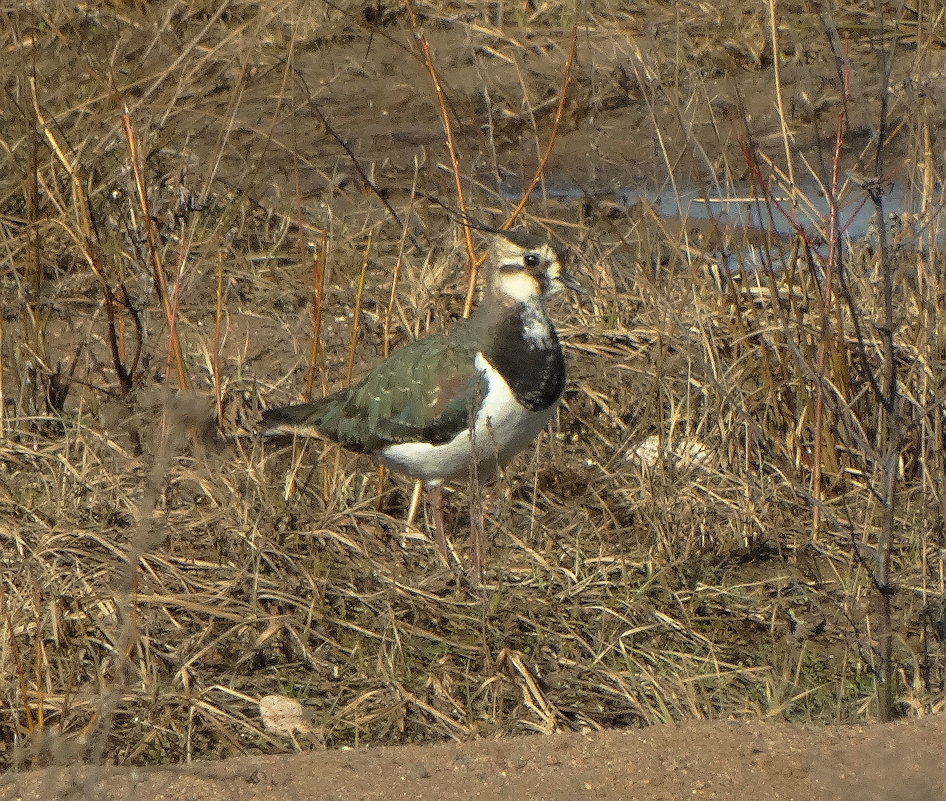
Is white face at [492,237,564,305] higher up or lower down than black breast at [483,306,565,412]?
higher up

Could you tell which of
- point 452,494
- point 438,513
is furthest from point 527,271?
point 452,494

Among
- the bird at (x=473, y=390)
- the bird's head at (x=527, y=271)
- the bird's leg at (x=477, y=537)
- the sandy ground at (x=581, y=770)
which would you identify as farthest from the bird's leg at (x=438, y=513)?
the sandy ground at (x=581, y=770)

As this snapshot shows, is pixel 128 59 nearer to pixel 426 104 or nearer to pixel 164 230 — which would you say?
pixel 426 104

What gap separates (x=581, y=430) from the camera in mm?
5898

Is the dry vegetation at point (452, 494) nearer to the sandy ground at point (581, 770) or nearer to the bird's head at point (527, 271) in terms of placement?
the sandy ground at point (581, 770)

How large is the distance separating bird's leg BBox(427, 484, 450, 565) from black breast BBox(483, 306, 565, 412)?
1.63 ft

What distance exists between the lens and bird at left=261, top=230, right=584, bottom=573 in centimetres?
482

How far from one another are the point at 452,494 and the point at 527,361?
2.88 feet

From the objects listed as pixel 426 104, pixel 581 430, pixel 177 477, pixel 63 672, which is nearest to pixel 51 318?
pixel 177 477

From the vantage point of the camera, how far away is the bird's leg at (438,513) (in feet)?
16.2

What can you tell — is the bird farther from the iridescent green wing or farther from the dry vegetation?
the dry vegetation

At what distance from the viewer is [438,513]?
5062 millimetres

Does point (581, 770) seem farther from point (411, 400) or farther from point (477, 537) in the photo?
point (411, 400)

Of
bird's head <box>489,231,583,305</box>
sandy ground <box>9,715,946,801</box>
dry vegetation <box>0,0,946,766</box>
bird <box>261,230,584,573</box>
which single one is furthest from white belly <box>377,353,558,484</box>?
sandy ground <box>9,715,946,801</box>
